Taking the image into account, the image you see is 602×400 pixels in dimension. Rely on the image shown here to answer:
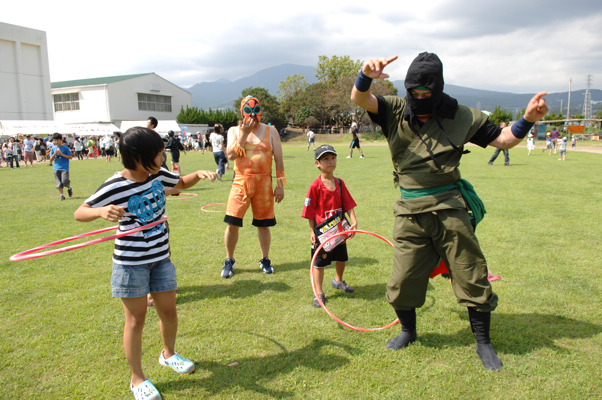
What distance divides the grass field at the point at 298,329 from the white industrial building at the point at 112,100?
2531 inches

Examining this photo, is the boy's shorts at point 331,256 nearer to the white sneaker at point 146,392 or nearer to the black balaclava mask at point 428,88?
the black balaclava mask at point 428,88

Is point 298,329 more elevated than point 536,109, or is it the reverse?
point 536,109

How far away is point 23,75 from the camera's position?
48.1 meters

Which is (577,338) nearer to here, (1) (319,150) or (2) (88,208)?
(1) (319,150)

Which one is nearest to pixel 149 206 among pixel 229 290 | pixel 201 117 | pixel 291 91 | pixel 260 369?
pixel 260 369

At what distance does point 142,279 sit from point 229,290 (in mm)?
2010

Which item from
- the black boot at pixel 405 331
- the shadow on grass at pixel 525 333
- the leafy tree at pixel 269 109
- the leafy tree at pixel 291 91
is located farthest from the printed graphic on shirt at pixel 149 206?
the leafy tree at pixel 291 91

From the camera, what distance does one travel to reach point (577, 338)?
348 cm

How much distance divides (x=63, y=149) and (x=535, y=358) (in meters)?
12.3

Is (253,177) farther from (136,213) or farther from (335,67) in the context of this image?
(335,67)

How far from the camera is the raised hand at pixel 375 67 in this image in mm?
2895

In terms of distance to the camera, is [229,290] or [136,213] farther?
[229,290]

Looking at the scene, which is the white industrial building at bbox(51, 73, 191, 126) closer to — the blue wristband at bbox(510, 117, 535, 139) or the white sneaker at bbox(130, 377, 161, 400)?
the white sneaker at bbox(130, 377, 161, 400)

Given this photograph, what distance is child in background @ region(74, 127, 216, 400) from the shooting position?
2672 millimetres
